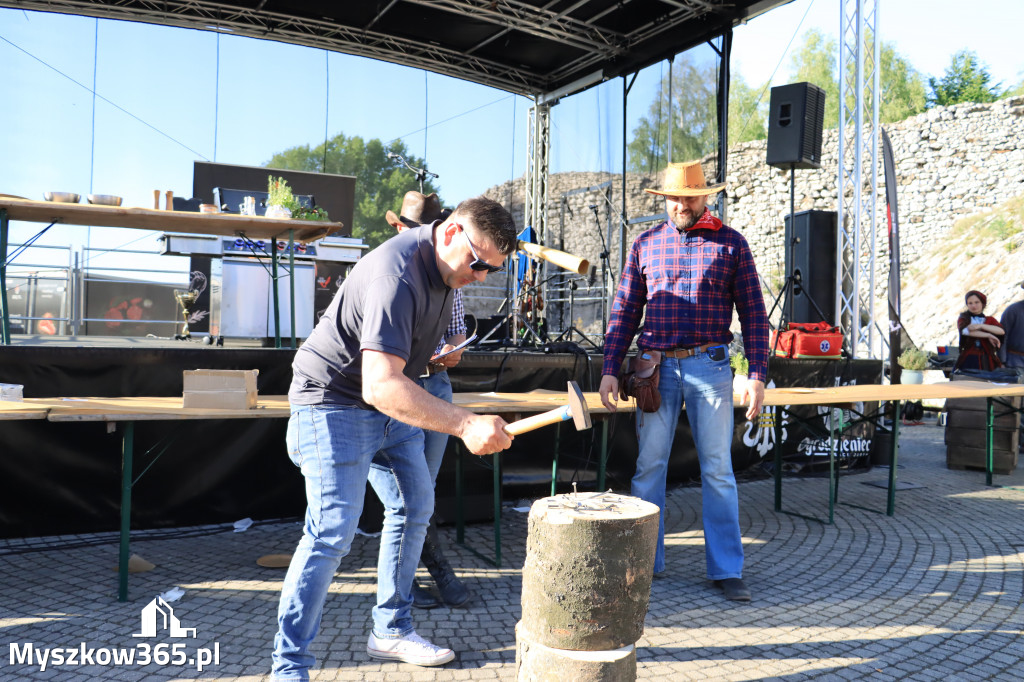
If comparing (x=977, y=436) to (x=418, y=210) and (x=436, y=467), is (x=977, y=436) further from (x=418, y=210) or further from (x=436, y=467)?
(x=418, y=210)

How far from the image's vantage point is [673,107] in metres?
10.2

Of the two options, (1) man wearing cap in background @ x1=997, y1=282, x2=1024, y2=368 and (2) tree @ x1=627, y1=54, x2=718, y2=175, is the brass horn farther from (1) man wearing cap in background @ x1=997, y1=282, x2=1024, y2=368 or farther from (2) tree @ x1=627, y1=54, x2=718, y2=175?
(1) man wearing cap in background @ x1=997, y1=282, x2=1024, y2=368

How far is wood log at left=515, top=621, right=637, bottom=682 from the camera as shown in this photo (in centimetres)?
205

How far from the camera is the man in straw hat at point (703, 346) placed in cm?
353

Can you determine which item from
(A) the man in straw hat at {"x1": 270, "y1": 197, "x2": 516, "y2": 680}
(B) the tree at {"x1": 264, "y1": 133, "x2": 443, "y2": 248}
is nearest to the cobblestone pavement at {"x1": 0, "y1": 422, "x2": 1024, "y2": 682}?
(A) the man in straw hat at {"x1": 270, "y1": 197, "x2": 516, "y2": 680}

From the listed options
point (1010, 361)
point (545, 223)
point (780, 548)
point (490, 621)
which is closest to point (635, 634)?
point (490, 621)

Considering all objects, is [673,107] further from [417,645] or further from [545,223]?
[417,645]

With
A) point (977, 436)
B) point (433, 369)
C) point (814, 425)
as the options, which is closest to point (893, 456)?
point (814, 425)

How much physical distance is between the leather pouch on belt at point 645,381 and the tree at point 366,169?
30.5ft

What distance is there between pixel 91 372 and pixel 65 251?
7245 mm

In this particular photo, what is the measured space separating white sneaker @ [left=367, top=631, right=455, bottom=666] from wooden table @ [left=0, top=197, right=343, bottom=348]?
2.71m

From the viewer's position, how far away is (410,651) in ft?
8.89

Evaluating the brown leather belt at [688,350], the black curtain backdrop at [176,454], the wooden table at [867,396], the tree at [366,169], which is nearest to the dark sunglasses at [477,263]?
the brown leather belt at [688,350]

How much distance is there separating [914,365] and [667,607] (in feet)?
Answer: 40.9
